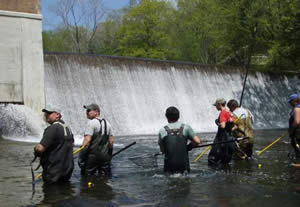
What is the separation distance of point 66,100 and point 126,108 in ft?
10.8

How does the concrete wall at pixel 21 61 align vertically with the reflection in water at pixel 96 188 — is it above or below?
above

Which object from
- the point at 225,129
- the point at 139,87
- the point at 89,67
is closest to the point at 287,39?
the point at 139,87

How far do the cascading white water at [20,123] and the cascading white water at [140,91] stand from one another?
136 centimetres

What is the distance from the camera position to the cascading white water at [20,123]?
59.6ft

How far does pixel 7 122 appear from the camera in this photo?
753 inches

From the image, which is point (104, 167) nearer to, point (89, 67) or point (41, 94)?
point (41, 94)

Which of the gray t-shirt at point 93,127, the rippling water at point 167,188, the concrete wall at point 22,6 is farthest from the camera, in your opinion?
the concrete wall at point 22,6

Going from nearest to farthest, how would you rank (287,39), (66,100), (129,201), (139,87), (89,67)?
(129,201), (66,100), (89,67), (139,87), (287,39)

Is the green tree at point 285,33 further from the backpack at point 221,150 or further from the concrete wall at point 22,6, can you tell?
the backpack at point 221,150

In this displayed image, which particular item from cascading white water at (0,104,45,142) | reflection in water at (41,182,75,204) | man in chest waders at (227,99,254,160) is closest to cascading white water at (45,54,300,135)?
cascading white water at (0,104,45,142)

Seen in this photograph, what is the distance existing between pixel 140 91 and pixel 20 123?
23.5 ft

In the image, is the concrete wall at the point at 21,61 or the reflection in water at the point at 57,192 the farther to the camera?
the concrete wall at the point at 21,61

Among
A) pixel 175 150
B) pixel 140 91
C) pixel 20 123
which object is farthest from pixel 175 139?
pixel 140 91

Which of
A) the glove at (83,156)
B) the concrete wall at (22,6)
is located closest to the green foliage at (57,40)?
the concrete wall at (22,6)
